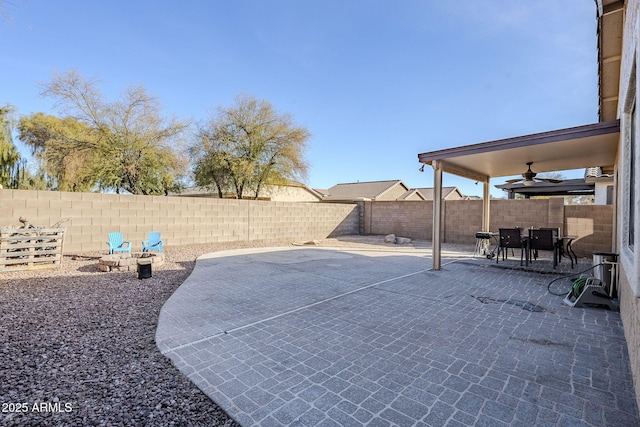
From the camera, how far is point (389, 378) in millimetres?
2432

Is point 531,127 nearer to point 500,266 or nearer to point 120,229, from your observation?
point 500,266

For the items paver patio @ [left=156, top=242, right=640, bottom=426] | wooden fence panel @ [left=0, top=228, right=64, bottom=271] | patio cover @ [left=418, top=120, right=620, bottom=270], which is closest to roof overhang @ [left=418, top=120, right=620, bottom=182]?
patio cover @ [left=418, top=120, right=620, bottom=270]

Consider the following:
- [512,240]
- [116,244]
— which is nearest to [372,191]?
[512,240]

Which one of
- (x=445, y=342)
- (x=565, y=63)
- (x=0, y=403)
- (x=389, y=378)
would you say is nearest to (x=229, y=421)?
(x=389, y=378)

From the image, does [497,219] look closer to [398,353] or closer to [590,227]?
[590,227]

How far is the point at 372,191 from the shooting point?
27.4 m

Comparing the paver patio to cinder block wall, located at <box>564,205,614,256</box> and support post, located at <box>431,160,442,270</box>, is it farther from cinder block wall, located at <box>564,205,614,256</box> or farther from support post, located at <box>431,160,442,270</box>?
cinder block wall, located at <box>564,205,614,256</box>

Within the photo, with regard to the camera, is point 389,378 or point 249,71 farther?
point 249,71

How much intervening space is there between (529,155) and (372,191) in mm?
20747

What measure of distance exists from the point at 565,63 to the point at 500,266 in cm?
569

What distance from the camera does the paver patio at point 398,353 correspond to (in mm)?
2049

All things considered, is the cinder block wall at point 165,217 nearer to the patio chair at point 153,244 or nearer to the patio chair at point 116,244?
the patio chair at point 153,244

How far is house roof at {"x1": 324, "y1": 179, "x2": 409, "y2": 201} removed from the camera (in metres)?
26.7

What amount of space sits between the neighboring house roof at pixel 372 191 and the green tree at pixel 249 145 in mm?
10157
